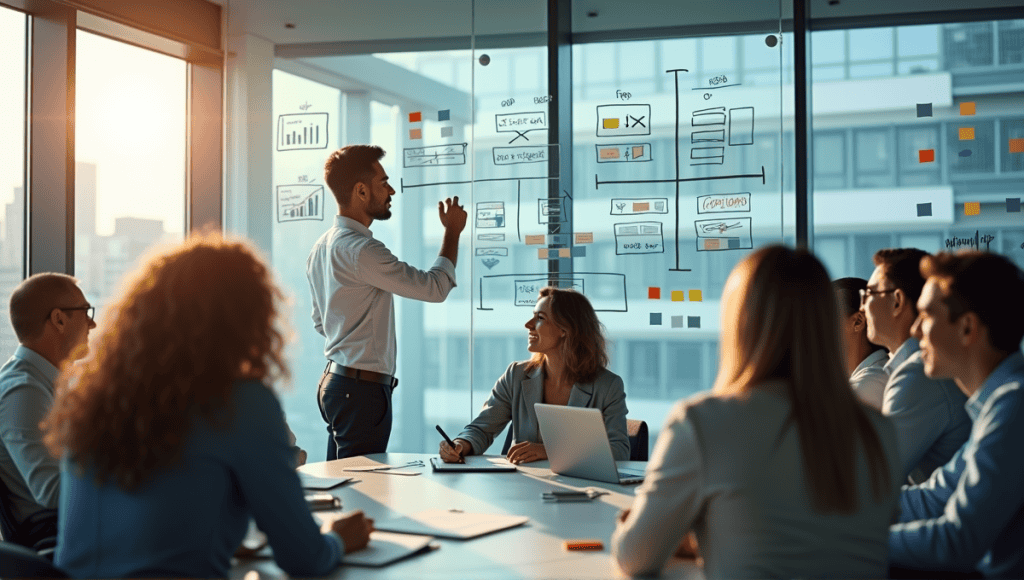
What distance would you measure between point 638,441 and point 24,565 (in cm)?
230

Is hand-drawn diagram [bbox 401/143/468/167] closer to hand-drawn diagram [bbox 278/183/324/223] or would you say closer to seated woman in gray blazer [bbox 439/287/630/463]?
hand-drawn diagram [bbox 278/183/324/223]

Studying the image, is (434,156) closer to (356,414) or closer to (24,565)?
(356,414)

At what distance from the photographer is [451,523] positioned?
6.93ft

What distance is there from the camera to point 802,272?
1.46 m

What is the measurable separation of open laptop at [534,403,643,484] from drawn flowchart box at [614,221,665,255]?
214 cm

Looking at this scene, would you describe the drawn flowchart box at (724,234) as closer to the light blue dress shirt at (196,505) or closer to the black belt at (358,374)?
the black belt at (358,374)

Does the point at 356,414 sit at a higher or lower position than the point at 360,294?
lower

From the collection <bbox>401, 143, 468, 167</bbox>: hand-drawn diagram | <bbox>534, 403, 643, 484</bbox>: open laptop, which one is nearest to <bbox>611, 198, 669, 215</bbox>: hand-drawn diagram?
<bbox>401, 143, 468, 167</bbox>: hand-drawn diagram

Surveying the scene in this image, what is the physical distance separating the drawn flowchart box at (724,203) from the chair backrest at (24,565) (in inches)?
151

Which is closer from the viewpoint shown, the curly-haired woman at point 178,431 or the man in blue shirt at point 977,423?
the curly-haired woman at point 178,431

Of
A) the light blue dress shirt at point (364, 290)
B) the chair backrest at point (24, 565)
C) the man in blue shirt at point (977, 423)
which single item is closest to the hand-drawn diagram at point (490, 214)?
the light blue dress shirt at point (364, 290)

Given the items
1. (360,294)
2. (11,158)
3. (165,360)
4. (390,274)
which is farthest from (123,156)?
(165,360)

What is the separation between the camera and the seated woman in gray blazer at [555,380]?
129 inches

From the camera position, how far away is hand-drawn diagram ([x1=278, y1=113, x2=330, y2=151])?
5332 mm
